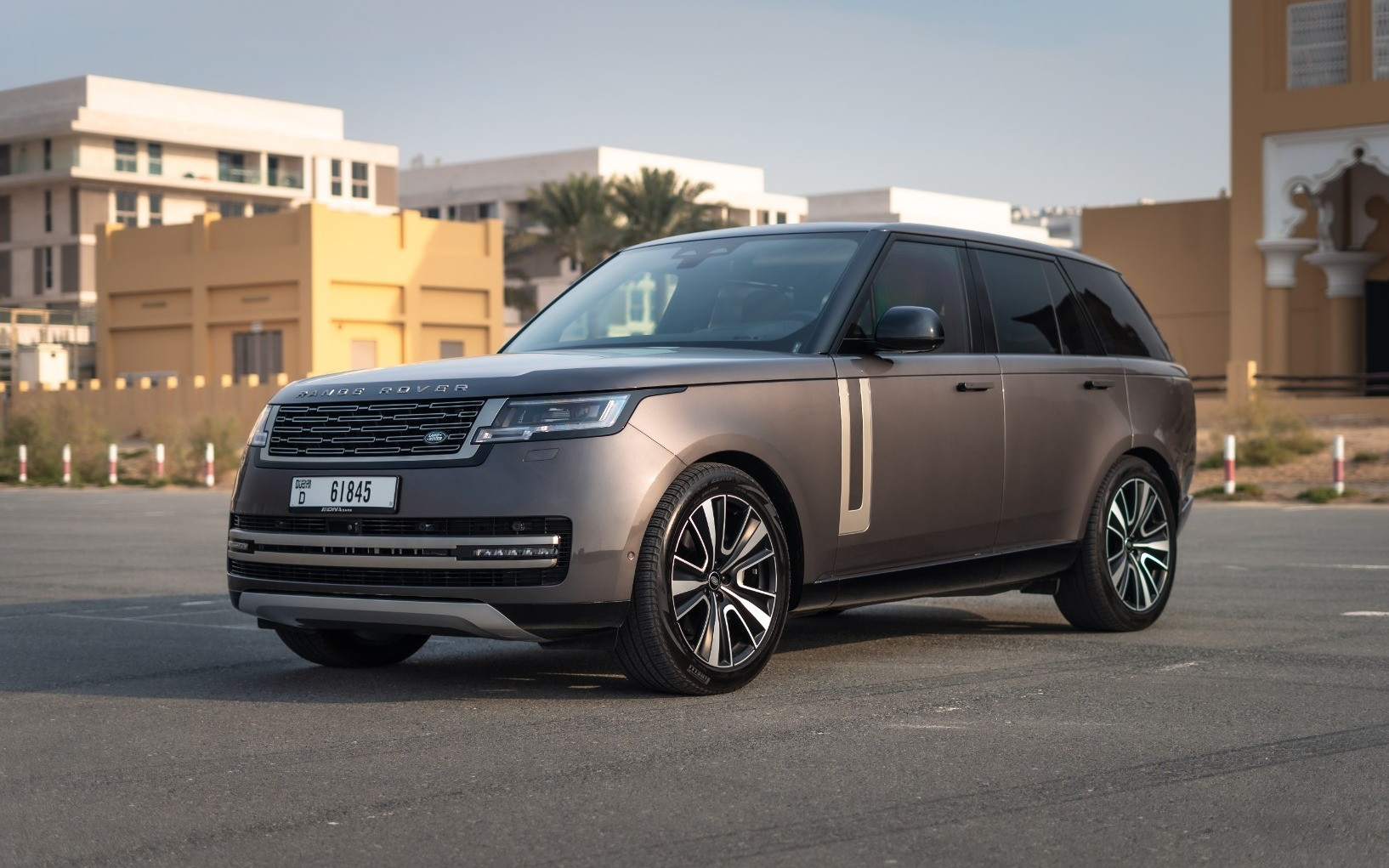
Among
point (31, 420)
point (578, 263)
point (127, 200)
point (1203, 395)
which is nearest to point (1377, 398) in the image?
point (1203, 395)

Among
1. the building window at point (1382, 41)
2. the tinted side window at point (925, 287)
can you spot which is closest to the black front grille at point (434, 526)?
the tinted side window at point (925, 287)

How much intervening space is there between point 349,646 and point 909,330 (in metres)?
2.75

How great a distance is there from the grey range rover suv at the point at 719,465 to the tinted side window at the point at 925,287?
0.05 ft

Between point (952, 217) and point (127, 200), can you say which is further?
point (952, 217)

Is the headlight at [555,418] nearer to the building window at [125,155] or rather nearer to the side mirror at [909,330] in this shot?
the side mirror at [909,330]

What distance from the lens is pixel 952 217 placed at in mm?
127875

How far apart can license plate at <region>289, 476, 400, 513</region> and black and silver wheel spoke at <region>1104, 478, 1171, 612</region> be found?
389 cm

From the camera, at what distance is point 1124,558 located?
8945mm

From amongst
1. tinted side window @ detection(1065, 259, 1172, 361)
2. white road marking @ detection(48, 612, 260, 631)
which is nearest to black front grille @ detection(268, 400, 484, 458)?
white road marking @ detection(48, 612, 260, 631)

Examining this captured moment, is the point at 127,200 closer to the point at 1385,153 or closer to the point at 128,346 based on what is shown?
the point at 128,346

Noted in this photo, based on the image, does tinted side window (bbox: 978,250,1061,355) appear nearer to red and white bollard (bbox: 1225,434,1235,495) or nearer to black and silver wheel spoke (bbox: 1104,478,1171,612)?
black and silver wheel spoke (bbox: 1104,478,1171,612)

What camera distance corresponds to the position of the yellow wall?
60031 millimetres

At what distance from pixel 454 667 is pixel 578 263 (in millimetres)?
67196

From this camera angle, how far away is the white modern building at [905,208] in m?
120
